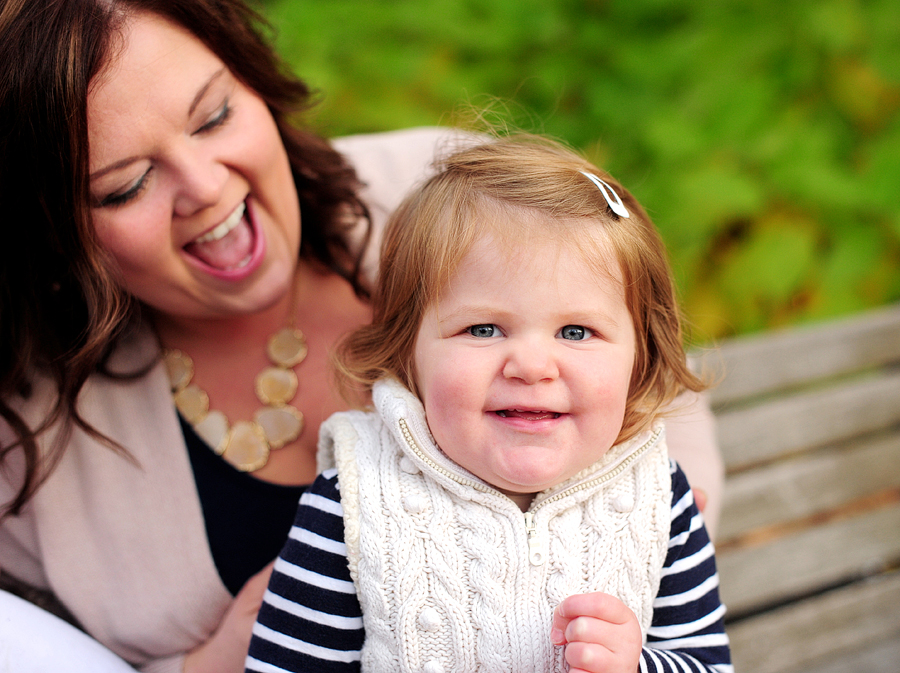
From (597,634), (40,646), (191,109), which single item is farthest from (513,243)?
(40,646)

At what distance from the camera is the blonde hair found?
1190 millimetres

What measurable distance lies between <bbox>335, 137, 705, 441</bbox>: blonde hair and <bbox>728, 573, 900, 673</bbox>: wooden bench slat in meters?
1.08

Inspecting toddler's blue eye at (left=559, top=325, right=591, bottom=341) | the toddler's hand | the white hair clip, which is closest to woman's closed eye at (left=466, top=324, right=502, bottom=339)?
toddler's blue eye at (left=559, top=325, right=591, bottom=341)

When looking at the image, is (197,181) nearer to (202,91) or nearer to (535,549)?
(202,91)

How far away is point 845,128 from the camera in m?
2.94

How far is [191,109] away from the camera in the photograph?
140 cm

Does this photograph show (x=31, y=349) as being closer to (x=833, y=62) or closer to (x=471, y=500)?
(x=471, y=500)

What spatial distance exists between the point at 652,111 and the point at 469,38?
769 millimetres

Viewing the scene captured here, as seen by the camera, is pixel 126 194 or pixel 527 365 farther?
pixel 126 194

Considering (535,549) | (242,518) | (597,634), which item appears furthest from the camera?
(242,518)

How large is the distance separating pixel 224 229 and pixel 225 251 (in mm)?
51

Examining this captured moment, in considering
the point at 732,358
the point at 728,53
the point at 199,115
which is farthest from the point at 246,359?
the point at 728,53

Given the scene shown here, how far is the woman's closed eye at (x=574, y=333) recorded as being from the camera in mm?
1169

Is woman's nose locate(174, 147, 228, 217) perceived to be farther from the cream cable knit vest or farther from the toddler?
the cream cable knit vest
